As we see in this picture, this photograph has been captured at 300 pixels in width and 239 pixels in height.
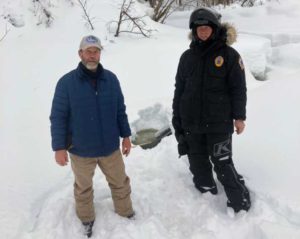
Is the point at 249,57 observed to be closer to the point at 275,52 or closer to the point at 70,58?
the point at 275,52

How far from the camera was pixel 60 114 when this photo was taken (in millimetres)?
2693

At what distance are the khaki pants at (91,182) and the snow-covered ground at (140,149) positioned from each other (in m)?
0.12

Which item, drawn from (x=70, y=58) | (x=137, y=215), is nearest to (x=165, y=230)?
(x=137, y=215)

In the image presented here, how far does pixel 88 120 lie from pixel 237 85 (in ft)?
3.44

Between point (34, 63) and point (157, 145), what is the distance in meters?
2.21

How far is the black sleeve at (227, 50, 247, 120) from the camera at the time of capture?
111 inches

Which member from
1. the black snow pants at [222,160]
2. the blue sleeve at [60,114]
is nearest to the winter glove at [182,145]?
the black snow pants at [222,160]

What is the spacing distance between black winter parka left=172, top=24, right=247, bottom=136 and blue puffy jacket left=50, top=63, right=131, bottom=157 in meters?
0.54

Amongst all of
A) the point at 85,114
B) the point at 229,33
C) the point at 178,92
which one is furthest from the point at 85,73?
the point at 229,33

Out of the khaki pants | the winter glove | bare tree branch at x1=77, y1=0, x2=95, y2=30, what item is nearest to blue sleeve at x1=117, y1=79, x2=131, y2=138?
the khaki pants

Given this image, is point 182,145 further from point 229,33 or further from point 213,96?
point 229,33

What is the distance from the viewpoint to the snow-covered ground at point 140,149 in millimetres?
3021

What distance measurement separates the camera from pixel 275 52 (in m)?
6.75

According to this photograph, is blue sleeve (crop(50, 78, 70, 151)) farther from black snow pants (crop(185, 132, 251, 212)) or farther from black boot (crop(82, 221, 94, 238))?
black snow pants (crop(185, 132, 251, 212))
